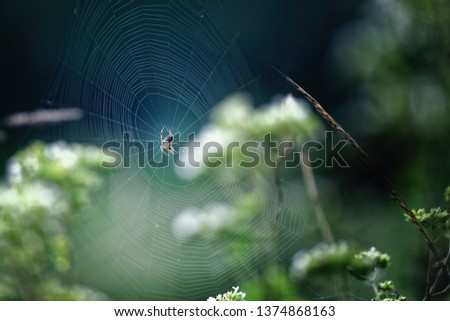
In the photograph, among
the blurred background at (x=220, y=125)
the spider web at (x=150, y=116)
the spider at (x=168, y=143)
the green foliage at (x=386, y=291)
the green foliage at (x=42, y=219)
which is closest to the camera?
the green foliage at (x=386, y=291)

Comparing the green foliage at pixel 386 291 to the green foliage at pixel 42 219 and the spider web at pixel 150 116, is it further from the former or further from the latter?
the spider web at pixel 150 116

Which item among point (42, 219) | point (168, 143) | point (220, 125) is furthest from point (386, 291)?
point (168, 143)

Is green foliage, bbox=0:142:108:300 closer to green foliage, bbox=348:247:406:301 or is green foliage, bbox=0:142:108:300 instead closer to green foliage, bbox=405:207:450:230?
green foliage, bbox=348:247:406:301

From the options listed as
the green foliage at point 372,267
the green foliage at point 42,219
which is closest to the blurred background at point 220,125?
the green foliage at point 42,219

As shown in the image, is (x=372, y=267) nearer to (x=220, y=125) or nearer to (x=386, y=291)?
(x=386, y=291)

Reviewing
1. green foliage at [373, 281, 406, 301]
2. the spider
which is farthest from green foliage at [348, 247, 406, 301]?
the spider

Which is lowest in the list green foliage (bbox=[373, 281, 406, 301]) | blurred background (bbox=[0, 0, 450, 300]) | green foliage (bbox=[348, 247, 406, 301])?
green foliage (bbox=[373, 281, 406, 301])
